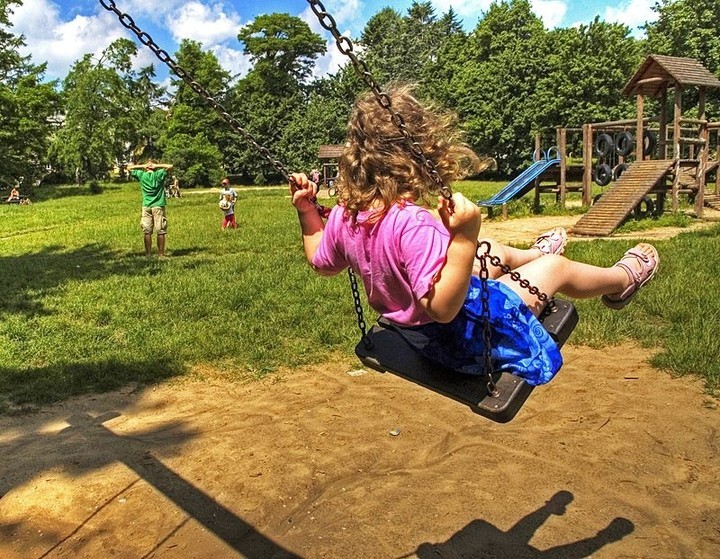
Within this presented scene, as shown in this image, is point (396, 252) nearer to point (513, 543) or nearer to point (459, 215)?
point (459, 215)

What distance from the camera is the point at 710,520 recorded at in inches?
114

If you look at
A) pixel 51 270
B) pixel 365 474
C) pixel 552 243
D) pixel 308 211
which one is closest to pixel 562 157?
pixel 51 270

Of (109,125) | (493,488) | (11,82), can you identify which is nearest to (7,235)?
(493,488)

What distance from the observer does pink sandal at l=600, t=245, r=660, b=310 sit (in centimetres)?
279

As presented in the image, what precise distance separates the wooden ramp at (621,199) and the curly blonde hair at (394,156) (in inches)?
415

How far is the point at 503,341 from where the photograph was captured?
222cm

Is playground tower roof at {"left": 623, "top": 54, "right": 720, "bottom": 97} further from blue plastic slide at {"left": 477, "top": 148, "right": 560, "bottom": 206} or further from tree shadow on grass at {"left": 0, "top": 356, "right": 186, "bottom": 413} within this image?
tree shadow on grass at {"left": 0, "top": 356, "right": 186, "bottom": 413}

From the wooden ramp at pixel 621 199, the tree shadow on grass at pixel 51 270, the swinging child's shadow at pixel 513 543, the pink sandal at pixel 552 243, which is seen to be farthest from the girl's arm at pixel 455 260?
the wooden ramp at pixel 621 199

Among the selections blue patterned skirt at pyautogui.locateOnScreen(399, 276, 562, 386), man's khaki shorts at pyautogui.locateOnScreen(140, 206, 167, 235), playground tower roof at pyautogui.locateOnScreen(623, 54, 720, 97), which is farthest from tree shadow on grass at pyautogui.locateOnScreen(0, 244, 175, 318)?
playground tower roof at pyautogui.locateOnScreen(623, 54, 720, 97)

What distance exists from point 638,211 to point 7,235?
1491 cm

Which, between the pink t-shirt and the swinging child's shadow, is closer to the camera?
the pink t-shirt

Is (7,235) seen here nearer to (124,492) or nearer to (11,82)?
(124,492)

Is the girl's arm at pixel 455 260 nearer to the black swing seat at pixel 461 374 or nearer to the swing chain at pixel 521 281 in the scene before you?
the swing chain at pixel 521 281

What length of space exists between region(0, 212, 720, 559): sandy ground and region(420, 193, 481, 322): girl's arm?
1330 millimetres
